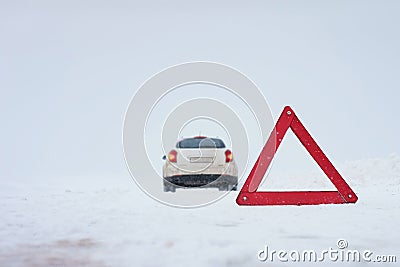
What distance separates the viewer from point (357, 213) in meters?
6.89

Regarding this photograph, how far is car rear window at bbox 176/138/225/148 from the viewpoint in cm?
1059

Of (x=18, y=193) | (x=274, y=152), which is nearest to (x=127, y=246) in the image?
(x=274, y=152)

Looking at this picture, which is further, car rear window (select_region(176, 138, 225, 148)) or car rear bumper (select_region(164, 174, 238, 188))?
car rear window (select_region(176, 138, 225, 148))

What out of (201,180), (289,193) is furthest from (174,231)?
(201,180)

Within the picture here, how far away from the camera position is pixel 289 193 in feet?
24.6

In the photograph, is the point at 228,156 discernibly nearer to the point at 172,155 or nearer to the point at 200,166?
the point at 200,166

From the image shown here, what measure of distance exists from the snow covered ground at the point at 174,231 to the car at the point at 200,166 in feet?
5.70

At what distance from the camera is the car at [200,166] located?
10320 mm

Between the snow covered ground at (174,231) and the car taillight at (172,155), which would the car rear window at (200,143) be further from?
the snow covered ground at (174,231)

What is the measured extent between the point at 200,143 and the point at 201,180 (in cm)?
87

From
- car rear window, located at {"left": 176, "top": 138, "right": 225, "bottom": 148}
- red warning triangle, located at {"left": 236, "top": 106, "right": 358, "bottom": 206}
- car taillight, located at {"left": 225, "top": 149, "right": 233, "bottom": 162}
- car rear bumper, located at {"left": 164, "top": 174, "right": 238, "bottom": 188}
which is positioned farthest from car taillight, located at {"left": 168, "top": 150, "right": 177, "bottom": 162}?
red warning triangle, located at {"left": 236, "top": 106, "right": 358, "bottom": 206}

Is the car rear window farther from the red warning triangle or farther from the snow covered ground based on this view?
the red warning triangle

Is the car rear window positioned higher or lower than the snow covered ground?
higher

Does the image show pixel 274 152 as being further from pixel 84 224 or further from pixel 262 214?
pixel 84 224
